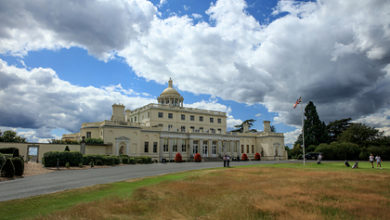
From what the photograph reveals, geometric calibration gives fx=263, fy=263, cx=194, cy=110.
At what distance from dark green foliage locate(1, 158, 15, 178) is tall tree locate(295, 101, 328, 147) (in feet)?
216

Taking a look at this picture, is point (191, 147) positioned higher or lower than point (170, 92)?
lower

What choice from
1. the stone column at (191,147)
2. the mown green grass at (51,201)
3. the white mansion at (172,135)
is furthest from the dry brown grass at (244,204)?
the stone column at (191,147)

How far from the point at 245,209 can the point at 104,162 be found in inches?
1068

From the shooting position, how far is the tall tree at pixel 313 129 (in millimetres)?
69562

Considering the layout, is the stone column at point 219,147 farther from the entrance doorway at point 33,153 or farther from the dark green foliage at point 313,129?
the entrance doorway at point 33,153

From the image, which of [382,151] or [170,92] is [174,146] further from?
[382,151]

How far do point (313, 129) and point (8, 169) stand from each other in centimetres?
6753

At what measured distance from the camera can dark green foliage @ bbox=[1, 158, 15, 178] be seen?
2019 centimetres

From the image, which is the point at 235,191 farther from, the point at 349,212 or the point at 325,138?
the point at 325,138

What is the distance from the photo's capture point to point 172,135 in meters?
52.1

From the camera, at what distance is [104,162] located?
3375 centimetres

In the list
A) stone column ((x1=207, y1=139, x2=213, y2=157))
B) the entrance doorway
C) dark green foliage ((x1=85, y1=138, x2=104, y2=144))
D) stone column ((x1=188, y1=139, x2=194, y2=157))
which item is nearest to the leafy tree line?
stone column ((x1=207, y1=139, x2=213, y2=157))

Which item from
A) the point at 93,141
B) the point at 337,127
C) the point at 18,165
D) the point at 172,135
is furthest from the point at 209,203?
the point at 337,127

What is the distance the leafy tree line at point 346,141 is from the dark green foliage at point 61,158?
46.6m
